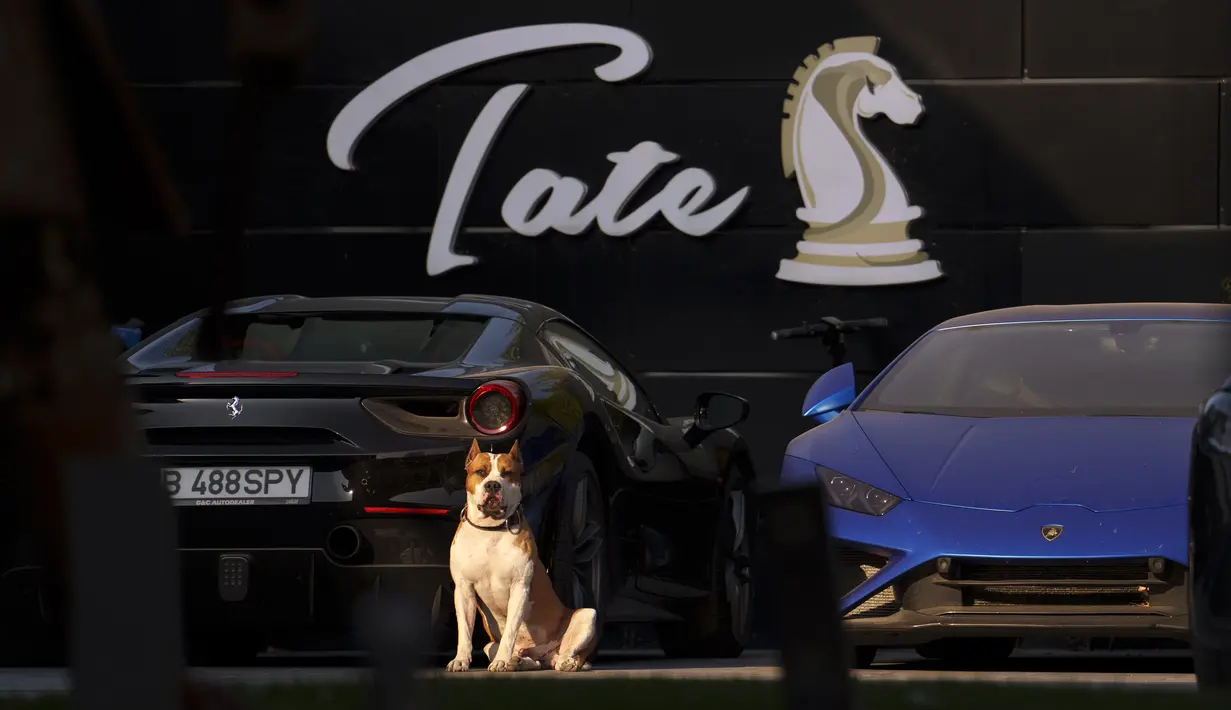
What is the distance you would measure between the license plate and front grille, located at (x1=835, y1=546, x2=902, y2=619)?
6.15 feet

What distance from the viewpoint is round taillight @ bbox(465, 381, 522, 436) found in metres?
7.10

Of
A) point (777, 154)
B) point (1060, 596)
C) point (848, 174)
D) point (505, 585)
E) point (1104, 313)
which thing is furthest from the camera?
point (777, 154)

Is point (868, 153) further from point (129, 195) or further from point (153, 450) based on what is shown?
point (129, 195)

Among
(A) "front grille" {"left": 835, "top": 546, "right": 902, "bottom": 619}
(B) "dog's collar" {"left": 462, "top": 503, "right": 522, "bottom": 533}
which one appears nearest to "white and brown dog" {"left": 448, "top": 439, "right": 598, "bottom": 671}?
(B) "dog's collar" {"left": 462, "top": 503, "right": 522, "bottom": 533}

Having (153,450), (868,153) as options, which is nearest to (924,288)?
(868,153)

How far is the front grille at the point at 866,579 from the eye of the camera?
24.4 ft

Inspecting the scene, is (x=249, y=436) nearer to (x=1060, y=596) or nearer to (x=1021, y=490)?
(x=1021, y=490)

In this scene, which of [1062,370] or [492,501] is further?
[1062,370]

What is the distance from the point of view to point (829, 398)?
8.90 meters

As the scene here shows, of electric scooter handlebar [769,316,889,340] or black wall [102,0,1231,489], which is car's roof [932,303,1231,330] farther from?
black wall [102,0,1231,489]

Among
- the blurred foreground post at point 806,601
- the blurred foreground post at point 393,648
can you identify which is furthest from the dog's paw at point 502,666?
the blurred foreground post at point 393,648

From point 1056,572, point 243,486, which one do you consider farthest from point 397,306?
point 1056,572

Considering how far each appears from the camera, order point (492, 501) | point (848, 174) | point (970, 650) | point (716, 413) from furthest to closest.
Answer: point (848, 174), point (970, 650), point (716, 413), point (492, 501)

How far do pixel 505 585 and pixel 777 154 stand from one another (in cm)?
708
